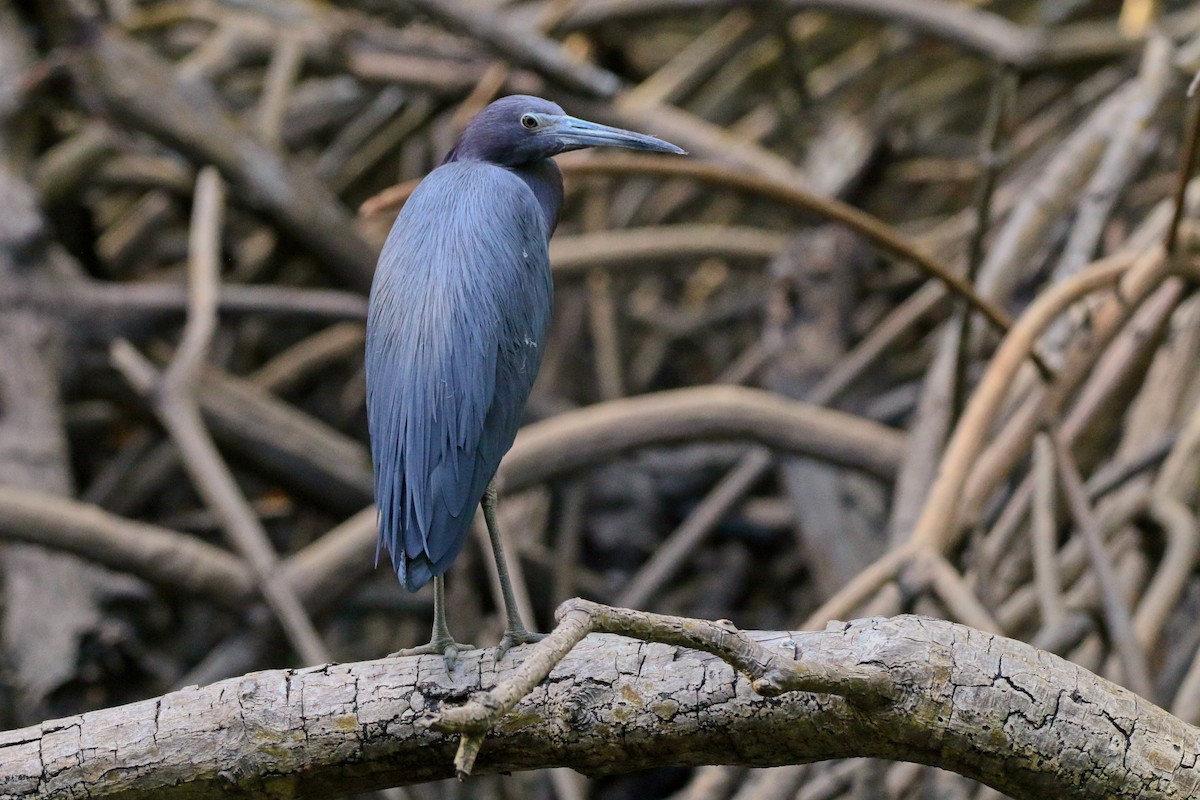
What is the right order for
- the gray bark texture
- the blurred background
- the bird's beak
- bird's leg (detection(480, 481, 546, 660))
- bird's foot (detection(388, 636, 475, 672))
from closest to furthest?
the gray bark texture < bird's foot (detection(388, 636, 475, 672)) < bird's leg (detection(480, 481, 546, 660)) < the bird's beak < the blurred background

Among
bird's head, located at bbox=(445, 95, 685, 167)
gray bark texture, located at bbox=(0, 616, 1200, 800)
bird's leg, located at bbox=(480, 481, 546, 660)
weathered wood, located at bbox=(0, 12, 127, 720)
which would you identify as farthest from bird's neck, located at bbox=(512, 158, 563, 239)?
weathered wood, located at bbox=(0, 12, 127, 720)

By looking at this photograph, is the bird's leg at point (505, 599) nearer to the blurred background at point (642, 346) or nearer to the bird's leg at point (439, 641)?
the bird's leg at point (439, 641)

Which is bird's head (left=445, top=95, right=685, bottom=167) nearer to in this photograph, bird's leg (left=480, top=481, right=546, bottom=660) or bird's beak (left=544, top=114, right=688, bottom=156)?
bird's beak (left=544, top=114, right=688, bottom=156)

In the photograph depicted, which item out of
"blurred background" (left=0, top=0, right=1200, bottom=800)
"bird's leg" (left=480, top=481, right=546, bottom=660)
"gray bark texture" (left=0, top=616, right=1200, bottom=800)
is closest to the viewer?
"gray bark texture" (left=0, top=616, right=1200, bottom=800)

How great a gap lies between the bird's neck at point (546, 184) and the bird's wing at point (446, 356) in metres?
0.10

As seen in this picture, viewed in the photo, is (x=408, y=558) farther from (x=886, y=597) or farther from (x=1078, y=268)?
(x=1078, y=268)

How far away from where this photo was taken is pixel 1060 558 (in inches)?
111

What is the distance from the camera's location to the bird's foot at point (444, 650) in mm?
1356

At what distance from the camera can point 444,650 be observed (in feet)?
4.74

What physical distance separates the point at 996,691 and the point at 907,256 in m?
1.40

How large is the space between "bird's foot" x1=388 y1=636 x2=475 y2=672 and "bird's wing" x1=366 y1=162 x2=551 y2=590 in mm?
81

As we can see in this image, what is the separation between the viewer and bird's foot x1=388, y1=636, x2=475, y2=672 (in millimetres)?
1356

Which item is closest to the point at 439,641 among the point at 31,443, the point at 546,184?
the point at 546,184

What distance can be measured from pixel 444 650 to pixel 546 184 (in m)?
0.62
